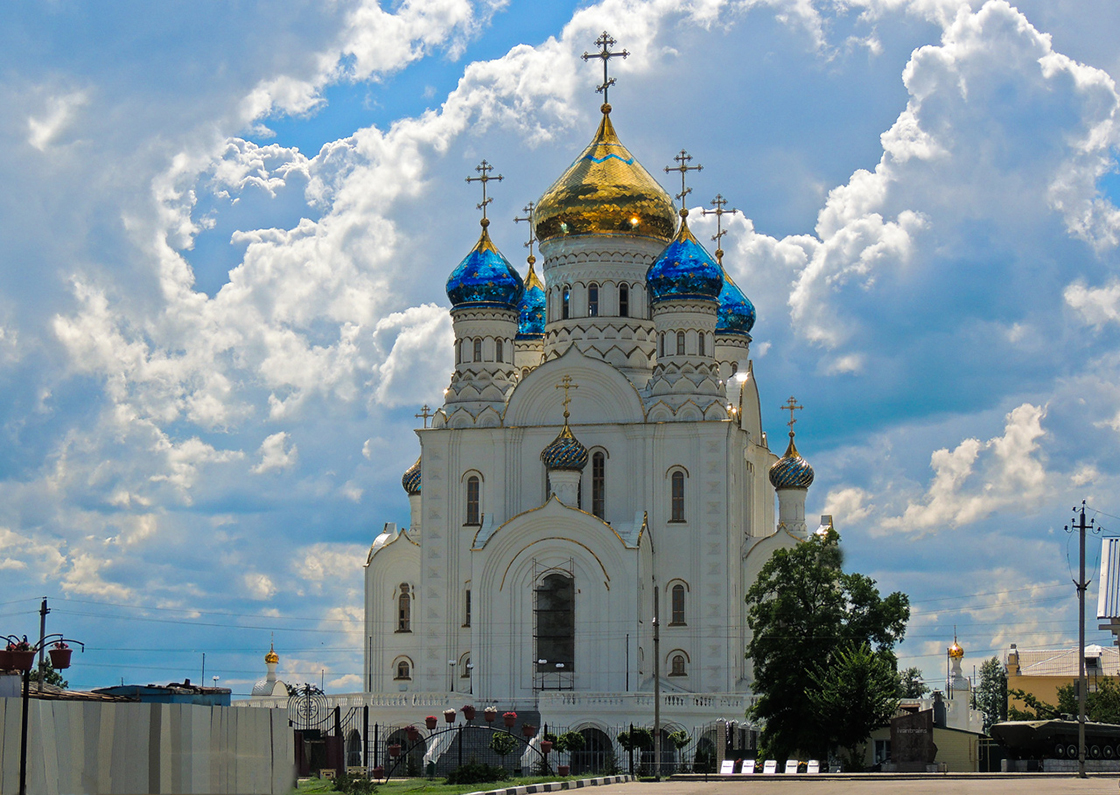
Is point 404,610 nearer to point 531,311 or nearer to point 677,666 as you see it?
point 677,666

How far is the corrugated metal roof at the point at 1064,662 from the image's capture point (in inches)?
2689

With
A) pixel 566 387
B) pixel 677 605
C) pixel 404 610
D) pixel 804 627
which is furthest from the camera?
pixel 404 610

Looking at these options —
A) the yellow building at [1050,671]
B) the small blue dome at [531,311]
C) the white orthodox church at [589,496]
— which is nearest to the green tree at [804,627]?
the white orthodox church at [589,496]

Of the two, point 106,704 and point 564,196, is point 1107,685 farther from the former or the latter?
point 106,704

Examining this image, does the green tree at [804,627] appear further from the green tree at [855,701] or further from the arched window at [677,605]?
the arched window at [677,605]

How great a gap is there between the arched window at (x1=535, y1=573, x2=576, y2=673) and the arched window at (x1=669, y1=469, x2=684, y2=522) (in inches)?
139

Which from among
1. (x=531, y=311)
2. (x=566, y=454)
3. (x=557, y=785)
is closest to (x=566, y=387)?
(x=566, y=454)

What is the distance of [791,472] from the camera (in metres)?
50.3

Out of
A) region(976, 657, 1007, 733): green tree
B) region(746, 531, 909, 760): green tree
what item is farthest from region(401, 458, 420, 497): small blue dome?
region(976, 657, 1007, 733): green tree

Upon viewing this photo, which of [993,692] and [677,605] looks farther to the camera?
[993,692]

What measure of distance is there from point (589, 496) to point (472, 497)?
3.35m

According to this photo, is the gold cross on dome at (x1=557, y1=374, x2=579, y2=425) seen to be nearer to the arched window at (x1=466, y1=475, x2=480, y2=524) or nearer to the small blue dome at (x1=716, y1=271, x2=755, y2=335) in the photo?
the arched window at (x1=466, y1=475, x2=480, y2=524)

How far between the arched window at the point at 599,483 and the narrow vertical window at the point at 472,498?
10.8 ft

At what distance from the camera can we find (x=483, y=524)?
4503 cm
